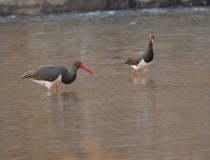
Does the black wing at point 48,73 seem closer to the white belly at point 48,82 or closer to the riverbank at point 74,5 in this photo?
the white belly at point 48,82

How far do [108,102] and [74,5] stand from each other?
23.0 metres

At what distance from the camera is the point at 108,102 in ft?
44.9

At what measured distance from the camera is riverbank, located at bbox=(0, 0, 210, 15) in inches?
1395

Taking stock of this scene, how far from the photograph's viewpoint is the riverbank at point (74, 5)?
3544cm

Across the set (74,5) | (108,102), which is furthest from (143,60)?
(74,5)

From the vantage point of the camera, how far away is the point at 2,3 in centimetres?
3516

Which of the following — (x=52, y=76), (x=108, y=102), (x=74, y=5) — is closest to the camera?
(x=108, y=102)

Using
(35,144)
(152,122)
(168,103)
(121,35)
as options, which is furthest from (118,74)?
(121,35)

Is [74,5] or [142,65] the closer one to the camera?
[142,65]

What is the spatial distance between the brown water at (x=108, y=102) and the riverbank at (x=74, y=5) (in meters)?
8.95

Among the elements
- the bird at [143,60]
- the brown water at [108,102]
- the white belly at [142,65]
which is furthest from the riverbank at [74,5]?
the white belly at [142,65]

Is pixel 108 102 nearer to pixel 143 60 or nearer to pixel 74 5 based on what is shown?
pixel 143 60

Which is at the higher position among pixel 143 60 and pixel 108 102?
pixel 143 60

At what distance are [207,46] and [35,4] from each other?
15.5m
